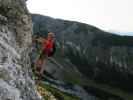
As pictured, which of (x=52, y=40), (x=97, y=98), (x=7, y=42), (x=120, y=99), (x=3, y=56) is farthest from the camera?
(x=120, y=99)

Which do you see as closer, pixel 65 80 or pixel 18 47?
pixel 18 47

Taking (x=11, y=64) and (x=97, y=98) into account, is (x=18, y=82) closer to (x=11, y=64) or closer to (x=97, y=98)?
(x=11, y=64)

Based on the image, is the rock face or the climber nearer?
the rock face

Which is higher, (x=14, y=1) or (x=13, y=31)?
(x=14, y=1)

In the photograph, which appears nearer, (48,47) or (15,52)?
(15,52)

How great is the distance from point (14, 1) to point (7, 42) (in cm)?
249

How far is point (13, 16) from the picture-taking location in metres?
15.3

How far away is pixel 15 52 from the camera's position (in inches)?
569

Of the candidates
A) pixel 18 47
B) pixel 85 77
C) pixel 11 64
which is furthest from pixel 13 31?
pixel 85 77

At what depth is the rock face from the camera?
1285 cm

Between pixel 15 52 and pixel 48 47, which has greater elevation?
pixel 15 52

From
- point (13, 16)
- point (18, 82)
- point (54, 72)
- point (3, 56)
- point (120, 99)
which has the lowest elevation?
point (120, 99)

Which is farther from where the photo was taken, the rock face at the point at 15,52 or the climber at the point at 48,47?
the climber at the point at 48,47

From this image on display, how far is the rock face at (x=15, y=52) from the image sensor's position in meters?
12.8
